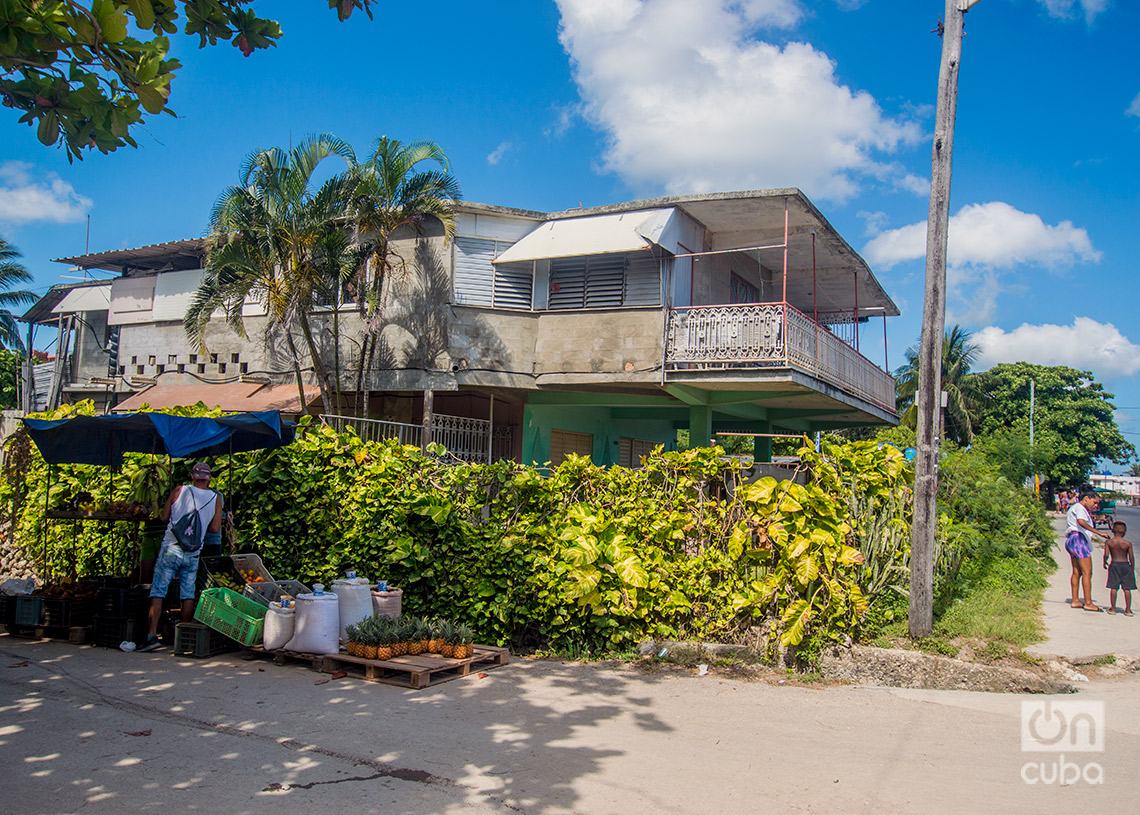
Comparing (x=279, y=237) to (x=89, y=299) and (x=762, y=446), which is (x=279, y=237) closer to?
(x=89, y=299)

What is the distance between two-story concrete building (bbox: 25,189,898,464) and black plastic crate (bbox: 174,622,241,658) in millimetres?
5235

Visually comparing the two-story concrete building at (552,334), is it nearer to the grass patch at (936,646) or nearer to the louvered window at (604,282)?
the louvered window at (604,282)

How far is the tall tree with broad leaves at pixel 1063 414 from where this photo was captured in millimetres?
56000

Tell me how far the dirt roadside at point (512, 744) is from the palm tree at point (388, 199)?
815 cm

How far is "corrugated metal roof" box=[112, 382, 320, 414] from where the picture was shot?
14714 mm

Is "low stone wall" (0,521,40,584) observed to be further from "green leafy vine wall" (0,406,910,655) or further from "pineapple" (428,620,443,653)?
"pineapple" (428,620,443,653)

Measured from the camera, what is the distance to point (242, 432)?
29.2 ft

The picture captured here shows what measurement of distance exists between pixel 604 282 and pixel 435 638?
885 cm

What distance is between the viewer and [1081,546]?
35.8 feet

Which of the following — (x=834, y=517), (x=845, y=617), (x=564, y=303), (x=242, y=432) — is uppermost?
(x=564, y=303)

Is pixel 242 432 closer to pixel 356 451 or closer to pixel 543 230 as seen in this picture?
pixel 356 451

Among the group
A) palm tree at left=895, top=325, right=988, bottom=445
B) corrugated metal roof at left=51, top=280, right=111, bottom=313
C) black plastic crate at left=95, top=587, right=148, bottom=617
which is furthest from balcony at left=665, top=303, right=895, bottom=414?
palm tree at left=895, top=325, right=988, bottom=445

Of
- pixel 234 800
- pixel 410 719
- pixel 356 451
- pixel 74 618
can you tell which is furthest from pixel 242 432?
pixel 234 800

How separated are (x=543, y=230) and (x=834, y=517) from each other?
28.5ft
